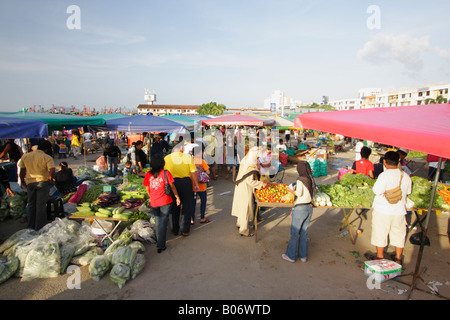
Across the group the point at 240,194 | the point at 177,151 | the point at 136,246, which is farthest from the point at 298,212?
the point at 136,246

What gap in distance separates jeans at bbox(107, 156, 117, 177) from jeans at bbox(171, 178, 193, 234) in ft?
18.1

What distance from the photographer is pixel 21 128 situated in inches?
195

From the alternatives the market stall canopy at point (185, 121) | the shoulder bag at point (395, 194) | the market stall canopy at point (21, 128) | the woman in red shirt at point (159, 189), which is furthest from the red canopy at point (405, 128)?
the market stall canopy at point (185, 121)

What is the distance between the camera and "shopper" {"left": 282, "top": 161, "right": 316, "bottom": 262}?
13.1ft

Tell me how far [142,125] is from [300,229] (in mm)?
6646

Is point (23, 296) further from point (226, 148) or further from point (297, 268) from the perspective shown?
point (226, 148)

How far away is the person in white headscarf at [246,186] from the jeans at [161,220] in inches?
58.0

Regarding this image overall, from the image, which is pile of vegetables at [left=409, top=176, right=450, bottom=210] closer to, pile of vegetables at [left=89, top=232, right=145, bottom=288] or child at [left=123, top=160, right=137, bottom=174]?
pile of vegetables at [left=89, top=232, right=145, bottom=288]

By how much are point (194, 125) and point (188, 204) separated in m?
7.54

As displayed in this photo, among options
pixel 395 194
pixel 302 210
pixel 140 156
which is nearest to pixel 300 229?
pixel 302 210

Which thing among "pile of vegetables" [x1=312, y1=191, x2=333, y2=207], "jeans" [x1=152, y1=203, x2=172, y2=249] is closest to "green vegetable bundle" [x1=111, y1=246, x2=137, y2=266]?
"jeans" [x1=152, y1=203, x2=172, y2=249]

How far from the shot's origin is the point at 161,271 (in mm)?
3963

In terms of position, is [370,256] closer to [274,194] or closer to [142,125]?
[274,194]

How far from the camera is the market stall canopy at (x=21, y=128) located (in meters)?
4.71
